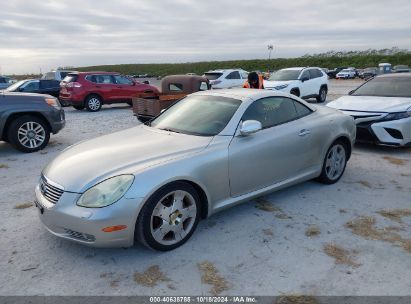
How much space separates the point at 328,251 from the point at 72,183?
8.20 feet

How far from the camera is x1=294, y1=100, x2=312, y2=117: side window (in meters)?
5.09

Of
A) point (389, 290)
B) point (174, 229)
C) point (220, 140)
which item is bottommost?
point (389, 290)

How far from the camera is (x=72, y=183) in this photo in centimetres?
341

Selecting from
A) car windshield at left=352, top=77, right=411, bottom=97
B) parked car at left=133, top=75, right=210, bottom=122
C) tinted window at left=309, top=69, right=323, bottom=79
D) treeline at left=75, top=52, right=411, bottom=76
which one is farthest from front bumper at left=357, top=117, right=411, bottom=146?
treeline at left=75, top=52, right=411, bottom=76

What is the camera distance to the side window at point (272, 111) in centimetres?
448

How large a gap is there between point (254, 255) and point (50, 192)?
2.03 m

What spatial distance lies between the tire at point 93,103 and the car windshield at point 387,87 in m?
10.1

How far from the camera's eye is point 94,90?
48.9 feet

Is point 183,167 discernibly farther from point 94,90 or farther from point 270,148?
point 94,90

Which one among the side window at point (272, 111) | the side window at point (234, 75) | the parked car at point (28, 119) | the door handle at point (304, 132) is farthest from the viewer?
the side window at point (234, 75)

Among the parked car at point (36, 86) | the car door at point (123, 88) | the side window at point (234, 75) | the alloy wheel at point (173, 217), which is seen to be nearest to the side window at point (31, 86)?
the parked car at point (36, 86)

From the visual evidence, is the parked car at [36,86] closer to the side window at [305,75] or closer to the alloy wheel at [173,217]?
the side window at [305,75]

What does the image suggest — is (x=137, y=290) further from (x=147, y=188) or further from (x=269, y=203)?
(x=269, y=203)

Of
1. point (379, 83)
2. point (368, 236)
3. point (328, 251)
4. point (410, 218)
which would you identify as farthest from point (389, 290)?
point (379, 83)
